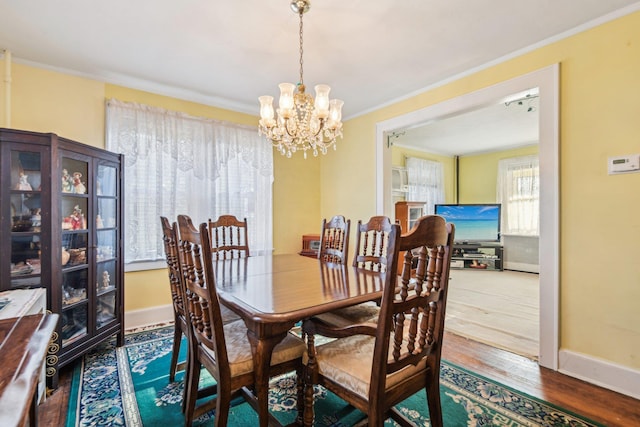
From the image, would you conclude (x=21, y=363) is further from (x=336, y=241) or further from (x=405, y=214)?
(x=405, y=214)

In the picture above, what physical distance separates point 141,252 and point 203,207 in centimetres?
75

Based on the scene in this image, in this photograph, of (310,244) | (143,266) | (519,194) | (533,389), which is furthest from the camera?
(519,194)

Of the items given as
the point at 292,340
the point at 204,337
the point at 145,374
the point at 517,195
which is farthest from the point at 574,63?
the point at 517,195

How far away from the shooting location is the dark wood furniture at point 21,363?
658 millimetres

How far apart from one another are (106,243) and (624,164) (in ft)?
12.7

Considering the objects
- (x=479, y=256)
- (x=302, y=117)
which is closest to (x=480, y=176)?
(x=479, y=256)

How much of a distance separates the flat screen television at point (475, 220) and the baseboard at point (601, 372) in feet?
14.1

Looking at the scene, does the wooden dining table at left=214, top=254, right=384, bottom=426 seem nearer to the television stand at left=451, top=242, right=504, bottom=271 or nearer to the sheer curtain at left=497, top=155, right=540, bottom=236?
the television stand at left=451, top=242, right=504, bottom=271

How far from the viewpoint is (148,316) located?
3074 mm

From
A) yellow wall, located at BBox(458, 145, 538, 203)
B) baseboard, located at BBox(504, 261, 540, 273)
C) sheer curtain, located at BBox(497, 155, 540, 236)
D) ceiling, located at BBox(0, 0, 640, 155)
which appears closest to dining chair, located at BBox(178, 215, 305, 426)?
ceiling, located at BBox(0, 0, 640, 155)

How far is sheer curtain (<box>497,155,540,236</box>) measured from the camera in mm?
5918

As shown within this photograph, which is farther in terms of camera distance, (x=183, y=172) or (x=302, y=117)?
(x=183, y=172)

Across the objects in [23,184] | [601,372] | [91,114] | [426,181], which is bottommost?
[601,372]

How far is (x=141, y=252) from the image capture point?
3.02 m
